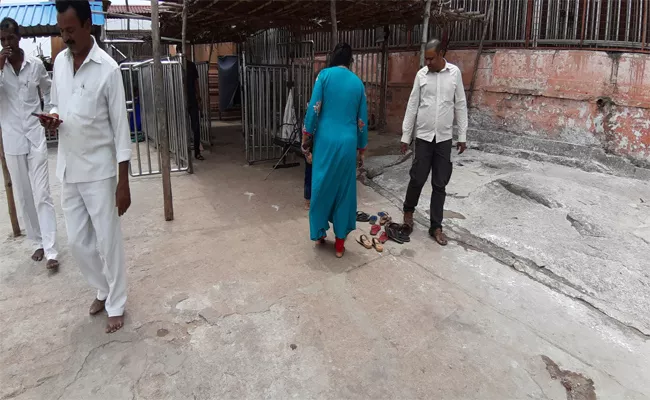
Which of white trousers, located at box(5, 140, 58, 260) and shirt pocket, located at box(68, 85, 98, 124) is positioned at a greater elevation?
shirt pocket, located at box(68, 85, 98, 124)

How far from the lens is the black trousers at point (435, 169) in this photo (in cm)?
447

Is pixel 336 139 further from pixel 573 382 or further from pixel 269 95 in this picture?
pixel 269 95

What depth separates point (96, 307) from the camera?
314 cm

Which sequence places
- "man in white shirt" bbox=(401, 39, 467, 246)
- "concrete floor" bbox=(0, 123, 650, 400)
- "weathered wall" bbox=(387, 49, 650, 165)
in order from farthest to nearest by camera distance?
"weathered wall" bbox=(387, 49, 650, 165)
"man in white shirt" bbox=(401, 39, 467, 246)
"concrete floor" bbox=(0, 123, 650, 400)

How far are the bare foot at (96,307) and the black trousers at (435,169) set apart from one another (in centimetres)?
301

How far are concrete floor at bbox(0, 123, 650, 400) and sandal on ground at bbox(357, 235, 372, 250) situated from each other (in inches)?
3.0

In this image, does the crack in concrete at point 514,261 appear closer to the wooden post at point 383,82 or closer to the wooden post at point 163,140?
the wooden post at point 163,140

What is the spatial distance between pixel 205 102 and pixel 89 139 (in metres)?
7.03

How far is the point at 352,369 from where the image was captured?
2658 mm

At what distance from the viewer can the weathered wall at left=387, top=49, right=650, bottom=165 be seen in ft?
19.1

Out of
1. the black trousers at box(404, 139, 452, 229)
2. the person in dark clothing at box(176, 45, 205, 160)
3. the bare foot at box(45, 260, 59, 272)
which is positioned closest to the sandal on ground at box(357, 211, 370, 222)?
the black trousers at box(404, 139, 452, 229)

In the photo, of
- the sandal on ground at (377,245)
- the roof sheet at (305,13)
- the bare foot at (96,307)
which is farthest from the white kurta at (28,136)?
the sandal on ground at (377,245)

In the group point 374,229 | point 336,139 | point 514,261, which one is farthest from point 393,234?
point 336,139

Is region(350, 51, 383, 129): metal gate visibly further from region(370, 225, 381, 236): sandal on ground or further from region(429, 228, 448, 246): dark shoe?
region(429, 228, 448, 246): dark shoe
